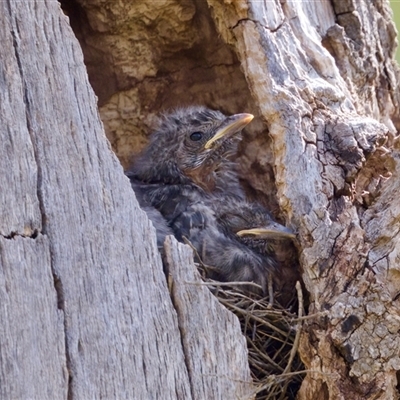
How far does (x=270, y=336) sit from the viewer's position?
354 centimetres

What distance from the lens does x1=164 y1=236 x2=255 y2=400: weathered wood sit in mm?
3061

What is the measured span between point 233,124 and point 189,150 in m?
0.42

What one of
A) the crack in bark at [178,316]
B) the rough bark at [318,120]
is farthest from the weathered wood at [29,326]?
the rough bark at [318,120]

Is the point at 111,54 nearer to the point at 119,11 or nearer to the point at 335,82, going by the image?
the point at 119,11

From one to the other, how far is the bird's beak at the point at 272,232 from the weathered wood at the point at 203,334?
24.1 inches

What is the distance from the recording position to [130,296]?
9.87 ft

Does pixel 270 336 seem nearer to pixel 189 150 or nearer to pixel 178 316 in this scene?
pixel 178 316

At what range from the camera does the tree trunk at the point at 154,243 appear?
2895 mm

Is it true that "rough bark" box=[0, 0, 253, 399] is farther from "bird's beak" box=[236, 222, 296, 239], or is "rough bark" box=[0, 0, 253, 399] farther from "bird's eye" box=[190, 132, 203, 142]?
"bird's eye" box=[190, 132, 203, 142]

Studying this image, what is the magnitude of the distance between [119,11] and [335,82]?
1.27 meters

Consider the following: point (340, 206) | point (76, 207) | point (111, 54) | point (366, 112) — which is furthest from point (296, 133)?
point (111, 54)

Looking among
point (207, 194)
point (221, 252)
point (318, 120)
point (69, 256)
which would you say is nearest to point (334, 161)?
point (318, 120)

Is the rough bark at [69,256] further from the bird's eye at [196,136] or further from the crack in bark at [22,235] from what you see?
the bird's eye at [196,136]

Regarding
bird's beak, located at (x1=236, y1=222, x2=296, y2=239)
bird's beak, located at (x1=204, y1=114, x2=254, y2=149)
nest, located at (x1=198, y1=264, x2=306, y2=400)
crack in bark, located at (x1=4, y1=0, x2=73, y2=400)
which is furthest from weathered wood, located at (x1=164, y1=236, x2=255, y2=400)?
bird's beak, located at (x1=204, y1=114, x2=254, y2=149)
